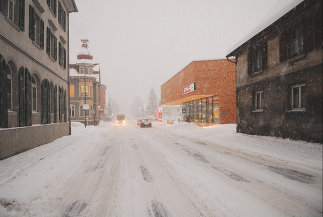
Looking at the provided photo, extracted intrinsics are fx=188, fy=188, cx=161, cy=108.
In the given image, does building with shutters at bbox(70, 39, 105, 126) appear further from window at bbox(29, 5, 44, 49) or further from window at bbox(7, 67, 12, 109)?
window at bbox(7, 67, 12, 109)

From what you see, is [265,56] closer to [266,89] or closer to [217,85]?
[266,89]

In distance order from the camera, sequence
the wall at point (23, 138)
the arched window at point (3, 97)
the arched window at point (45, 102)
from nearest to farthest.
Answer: the wall at point (23, 138) → the arched window at point (3, 97) → the arched window at point (45, 102)

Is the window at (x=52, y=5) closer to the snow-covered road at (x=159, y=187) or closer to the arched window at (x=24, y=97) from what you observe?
the arched window at (x=24, y=97)

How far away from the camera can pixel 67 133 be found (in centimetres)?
1573

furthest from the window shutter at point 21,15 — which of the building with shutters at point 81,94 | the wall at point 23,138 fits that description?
the building with shutters at point 81,94

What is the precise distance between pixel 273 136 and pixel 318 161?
10.6 m

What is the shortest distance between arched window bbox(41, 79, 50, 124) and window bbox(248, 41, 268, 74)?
13774 millimetres

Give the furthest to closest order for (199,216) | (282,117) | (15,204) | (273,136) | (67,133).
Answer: (67,133)
(273,136)
(282,117)
(15,204)
(199,216)

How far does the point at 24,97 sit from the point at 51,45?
5993mm

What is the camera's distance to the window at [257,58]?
11.7 metres

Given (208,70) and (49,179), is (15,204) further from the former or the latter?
(208,70)

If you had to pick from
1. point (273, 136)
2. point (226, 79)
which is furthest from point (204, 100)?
point (273, 136)

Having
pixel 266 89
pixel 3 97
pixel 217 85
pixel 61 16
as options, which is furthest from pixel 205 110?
pixel 3 97

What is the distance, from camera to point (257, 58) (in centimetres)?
1295
